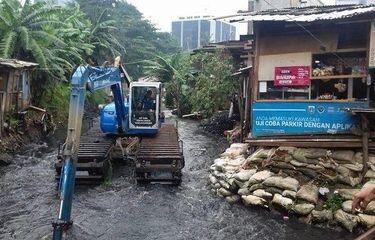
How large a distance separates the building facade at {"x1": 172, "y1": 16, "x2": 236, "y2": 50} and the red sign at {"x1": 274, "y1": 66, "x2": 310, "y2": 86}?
62.4 metres

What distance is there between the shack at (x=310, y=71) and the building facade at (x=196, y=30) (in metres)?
62.1

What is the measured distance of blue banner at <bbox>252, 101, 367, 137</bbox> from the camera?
11.0 meters

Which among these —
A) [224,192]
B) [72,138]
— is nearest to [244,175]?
[224,192]

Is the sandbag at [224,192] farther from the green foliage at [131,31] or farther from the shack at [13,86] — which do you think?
the green foliage at [131,31]

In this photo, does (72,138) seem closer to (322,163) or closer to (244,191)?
(244,191)

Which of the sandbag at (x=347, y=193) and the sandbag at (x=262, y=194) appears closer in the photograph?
the sandbag at (x=347, y=193)

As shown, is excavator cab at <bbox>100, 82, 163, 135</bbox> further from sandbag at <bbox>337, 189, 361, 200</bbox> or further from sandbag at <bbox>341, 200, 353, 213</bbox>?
sandbag at <bbox>341, 200, 353, 213</bbox>

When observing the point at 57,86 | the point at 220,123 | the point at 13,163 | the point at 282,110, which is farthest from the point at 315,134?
the point at 57,86

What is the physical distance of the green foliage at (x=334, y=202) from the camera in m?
9.58

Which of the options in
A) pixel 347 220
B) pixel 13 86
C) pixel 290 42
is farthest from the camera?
pixel 13 86

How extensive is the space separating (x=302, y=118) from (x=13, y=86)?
1383 centimetres

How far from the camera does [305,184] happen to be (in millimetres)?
10438

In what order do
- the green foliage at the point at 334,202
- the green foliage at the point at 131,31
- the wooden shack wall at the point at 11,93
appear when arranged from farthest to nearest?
1. the green foliage at the point at 131,31
2. the wooden shack wall at the point at 11,93
3. the green foliage at the point at 334,202

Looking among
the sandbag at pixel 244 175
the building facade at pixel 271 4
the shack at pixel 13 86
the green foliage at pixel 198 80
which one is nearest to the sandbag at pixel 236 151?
the sandbag at pixel 244 175
